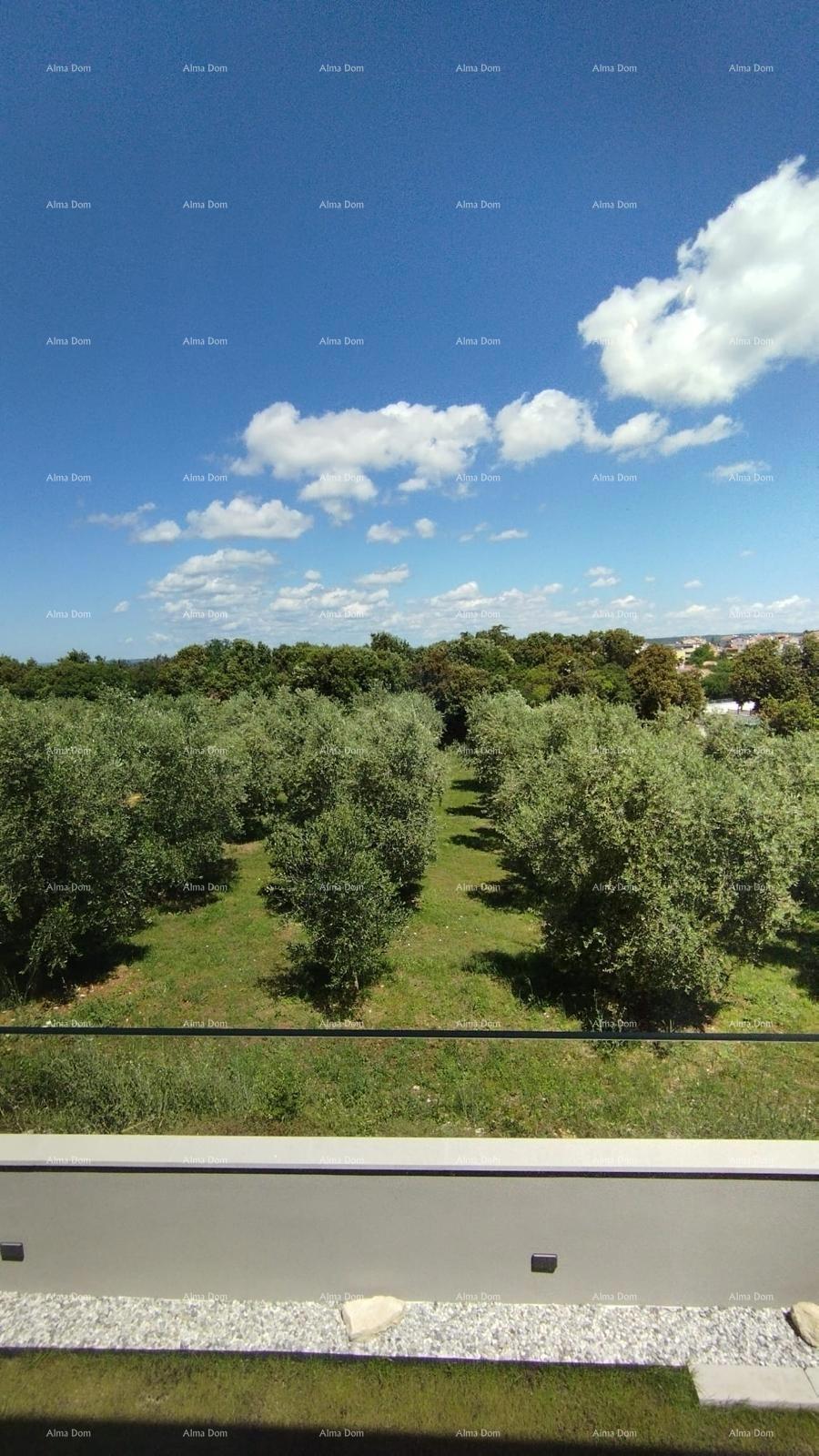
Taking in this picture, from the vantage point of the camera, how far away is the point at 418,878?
12.7 metres

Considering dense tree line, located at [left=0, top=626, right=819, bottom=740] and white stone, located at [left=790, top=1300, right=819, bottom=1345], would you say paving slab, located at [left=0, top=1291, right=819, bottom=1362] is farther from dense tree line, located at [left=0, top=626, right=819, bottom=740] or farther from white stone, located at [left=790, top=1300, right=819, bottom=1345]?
dense tree line, located at [left=0, top=626, right=819, bottom=740]

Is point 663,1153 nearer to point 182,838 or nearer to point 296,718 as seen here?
point 182,838

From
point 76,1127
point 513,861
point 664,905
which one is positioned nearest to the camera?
point 76,1127

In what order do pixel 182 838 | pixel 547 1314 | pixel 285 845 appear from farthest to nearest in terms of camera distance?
pixel 182 838 < pixel 285 845 < pixel 547 1314

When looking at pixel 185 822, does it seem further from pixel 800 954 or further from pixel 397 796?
pixel 800 954

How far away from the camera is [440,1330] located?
280 cm

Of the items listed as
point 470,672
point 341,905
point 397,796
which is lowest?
point 341,905

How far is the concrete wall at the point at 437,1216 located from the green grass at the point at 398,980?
3594 millimetres

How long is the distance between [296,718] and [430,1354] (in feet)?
44.2

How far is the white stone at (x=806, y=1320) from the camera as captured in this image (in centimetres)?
281

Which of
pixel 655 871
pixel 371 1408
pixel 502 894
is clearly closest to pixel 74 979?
pixel 371 1408

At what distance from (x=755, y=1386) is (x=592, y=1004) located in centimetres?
467

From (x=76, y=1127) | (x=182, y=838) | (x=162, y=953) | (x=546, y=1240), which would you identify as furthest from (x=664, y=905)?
(x=182, y=838)

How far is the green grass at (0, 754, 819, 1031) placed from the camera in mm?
7297
